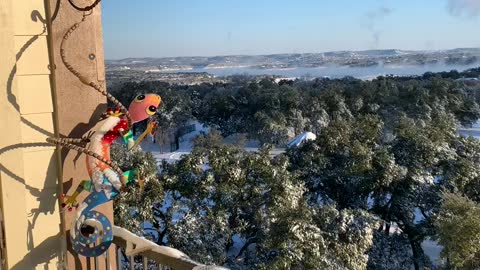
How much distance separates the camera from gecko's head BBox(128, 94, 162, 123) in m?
1.61

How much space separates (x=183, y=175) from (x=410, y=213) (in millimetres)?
4369

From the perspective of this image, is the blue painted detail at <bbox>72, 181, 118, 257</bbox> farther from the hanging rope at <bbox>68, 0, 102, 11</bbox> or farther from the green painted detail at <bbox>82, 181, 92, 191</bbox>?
the hanging rope at <bbox>68, 0, 102, 11</bbox>

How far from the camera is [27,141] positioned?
167 centimetres

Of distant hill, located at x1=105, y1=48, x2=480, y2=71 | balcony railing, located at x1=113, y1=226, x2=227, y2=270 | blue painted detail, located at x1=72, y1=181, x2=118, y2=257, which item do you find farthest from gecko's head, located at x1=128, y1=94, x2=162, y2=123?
distant hill, located at x1=105, y1=48, x2=480, y2=71

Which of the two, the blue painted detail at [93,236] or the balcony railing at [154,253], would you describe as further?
the blue painted detail at [93,236]

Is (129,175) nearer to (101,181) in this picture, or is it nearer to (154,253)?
(101,181)

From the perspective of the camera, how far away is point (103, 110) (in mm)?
1754

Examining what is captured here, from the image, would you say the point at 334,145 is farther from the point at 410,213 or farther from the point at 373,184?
the point at 410,213

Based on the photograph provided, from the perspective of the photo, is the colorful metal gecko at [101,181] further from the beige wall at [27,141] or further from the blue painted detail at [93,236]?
the beige wall at [27,141]

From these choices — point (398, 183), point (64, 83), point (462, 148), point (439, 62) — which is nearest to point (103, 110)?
point (64, 83)

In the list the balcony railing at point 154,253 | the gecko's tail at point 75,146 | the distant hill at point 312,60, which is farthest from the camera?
the distant hill at point 312,60

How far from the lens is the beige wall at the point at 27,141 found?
5.25 feet

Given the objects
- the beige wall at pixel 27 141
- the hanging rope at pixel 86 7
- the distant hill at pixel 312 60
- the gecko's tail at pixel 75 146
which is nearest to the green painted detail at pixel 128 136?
the gecko's tail at pixel 75 146

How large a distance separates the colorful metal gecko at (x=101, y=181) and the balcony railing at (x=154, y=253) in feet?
0.22
